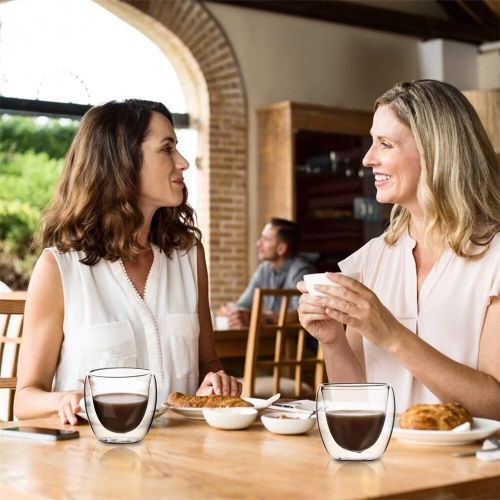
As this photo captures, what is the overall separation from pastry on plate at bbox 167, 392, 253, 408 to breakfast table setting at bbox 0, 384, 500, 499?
0.04 m

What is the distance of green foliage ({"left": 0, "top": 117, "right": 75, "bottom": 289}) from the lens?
14984mm

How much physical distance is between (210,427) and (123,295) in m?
0.70

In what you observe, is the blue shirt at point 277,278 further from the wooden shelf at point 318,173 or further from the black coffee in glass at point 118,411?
the black coffee in glass at point 118,411

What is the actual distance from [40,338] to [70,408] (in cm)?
43

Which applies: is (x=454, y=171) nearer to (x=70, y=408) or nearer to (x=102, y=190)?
(x=102, y=190)

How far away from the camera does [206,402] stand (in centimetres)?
198

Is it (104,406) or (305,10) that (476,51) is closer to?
(305,10)

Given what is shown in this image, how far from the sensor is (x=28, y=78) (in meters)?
8.41

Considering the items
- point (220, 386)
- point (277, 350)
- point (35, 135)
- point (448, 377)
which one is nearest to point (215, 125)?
point (277, 350)

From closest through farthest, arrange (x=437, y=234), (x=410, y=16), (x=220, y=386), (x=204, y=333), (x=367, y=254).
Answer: (x=220, y=386) → (x=437, y=234) → (x=367, y=254) → (x=204, y=333) → (x=410, y=16)

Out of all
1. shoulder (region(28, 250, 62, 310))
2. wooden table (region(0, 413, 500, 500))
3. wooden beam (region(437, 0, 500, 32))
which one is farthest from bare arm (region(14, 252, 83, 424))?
wooden beam (region(437, 0, 500, 32))

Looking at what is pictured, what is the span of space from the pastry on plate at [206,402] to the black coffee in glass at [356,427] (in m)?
0.44

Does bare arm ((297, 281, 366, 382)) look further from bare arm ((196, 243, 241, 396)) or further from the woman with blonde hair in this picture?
bare arm ((196, 243, 241, 396))

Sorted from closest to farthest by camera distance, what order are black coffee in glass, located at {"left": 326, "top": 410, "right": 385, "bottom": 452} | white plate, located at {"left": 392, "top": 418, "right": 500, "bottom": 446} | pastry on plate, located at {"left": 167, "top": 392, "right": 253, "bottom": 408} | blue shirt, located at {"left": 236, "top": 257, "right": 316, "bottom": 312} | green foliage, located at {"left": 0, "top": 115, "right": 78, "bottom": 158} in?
black coffee in glass, located at {"left": 326, "top": 410, "right": 385, "bottom": 452} → white plate, located at {"left": 392, "top": 418, "right": 500, "bottom": 446} → pastry on plate, located at {"left": 167, "top": 392, "right": 253, "bottom": 408} → blue shirt, located at {"left": 236, "top": 257, "right": 316, "bottom": 312} → green foliage, located at {"left": 0, "top": 115, "right": 78, "bottom": 158}
